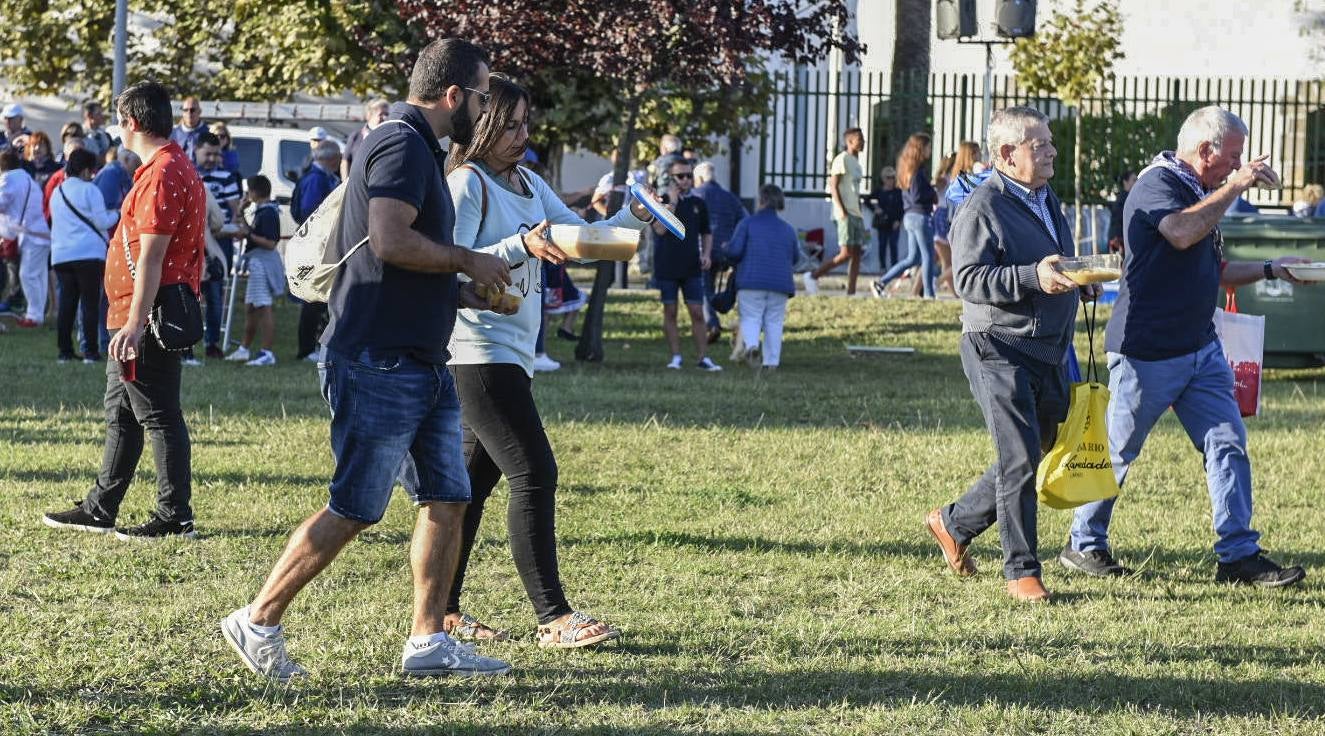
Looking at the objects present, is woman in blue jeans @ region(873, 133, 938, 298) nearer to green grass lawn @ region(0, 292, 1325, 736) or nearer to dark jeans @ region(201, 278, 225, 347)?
dark jeans @ region(201, 278, 225, 347)

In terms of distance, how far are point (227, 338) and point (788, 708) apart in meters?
11.3


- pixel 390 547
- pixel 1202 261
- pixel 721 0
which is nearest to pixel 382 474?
pixel 390 547

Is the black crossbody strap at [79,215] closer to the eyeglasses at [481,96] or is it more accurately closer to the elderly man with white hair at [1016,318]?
the elderly man with white hair at [1016,318]

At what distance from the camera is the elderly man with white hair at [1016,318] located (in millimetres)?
6656

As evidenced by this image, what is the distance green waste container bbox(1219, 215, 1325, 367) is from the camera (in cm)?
1459

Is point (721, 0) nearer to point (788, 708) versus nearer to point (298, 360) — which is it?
point (298, 360)

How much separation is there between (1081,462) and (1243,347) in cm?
138

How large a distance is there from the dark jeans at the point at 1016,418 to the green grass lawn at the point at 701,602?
0.78 feet

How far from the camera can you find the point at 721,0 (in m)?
14.3

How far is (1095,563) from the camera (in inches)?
289

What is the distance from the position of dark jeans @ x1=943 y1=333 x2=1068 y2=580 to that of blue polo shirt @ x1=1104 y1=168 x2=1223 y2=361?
489mm

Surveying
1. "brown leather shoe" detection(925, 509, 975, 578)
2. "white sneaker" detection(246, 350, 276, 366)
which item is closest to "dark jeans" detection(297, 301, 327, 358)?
"white sneaker" detection(246, 350, 276, 366)

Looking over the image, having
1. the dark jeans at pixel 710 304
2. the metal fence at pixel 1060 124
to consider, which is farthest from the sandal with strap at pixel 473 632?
the metal fence at pixel 1060 124

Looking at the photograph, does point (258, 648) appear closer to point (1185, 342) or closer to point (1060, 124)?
point (1185, 342)
